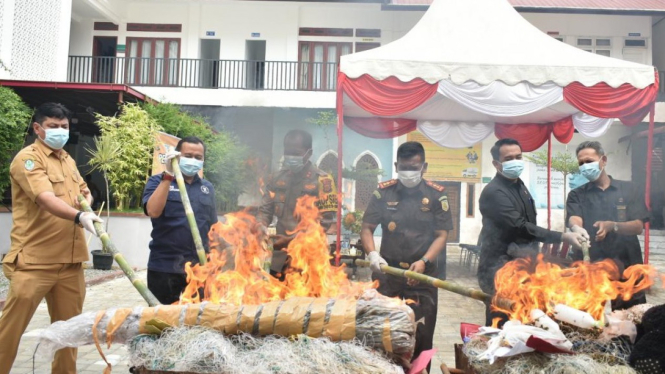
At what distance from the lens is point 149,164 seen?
10.9 metres

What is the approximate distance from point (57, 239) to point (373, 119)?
5597 mm

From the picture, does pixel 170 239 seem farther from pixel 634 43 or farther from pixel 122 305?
pixel 634 43

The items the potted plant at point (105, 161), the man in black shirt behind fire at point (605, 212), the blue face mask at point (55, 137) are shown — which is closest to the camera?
the blue face mask at point (55, 137)

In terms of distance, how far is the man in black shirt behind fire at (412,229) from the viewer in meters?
3.83

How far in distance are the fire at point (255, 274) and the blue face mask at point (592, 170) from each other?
2.49m

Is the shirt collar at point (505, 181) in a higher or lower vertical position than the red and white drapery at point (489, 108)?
lower

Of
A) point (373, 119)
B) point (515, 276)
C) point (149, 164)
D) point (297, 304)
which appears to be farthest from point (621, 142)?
point (297, 304)

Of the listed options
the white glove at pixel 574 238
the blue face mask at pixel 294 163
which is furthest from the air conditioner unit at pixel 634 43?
the blue face mask at pixel 294 163

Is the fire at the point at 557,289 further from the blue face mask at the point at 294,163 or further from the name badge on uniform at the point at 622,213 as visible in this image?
the blue face mask at the point at 294,163

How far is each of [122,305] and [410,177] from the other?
524cm

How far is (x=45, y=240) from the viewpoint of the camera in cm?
331

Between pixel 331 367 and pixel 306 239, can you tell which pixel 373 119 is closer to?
pixel 306 239

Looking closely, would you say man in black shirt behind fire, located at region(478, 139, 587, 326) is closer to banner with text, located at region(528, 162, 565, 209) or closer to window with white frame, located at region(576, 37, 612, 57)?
banner with text, located at region(528, 162, 565, 209)

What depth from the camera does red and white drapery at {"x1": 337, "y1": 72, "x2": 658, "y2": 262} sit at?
5.84 m
